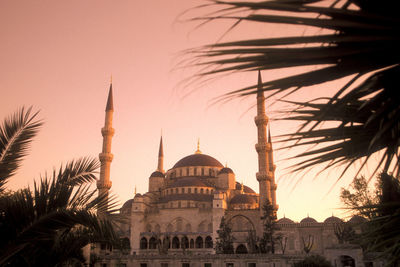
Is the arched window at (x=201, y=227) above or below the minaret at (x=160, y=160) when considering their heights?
below

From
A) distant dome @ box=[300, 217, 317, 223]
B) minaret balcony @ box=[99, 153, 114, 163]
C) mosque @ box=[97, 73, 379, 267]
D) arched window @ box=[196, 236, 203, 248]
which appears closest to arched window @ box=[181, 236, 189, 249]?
mosque @ box=[97, 73, 379, 267]

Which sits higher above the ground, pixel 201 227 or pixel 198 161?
pixel 198 161

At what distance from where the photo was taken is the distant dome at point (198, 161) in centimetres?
4907

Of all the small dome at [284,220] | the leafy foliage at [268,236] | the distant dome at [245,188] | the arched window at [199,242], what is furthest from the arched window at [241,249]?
the distant dome at [245,188]

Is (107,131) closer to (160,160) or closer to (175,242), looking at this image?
(175,242)

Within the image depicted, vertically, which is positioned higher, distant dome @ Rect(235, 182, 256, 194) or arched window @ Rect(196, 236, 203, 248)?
distant dome @ Rect(235, 182, 256, 194)

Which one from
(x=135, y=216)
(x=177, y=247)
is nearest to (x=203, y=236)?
(x=177, y=247)

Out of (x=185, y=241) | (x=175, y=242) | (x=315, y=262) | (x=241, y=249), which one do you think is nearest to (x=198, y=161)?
(x=175, y=242)

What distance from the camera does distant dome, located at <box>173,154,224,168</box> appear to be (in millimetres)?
49069

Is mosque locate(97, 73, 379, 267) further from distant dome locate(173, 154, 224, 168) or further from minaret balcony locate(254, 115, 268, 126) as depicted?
distant dome locate(173, 154, 224, 168)

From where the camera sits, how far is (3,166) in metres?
4.74

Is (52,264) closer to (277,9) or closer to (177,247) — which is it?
(277,9)

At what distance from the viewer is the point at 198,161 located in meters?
49.3

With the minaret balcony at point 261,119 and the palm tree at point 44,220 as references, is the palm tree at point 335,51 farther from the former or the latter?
the minaret balcony at point 261,119
